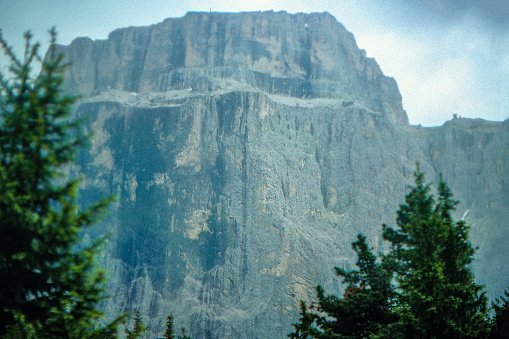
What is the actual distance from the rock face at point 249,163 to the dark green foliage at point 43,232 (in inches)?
2972

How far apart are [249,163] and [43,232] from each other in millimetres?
87963

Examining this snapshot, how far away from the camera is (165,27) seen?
122 meters

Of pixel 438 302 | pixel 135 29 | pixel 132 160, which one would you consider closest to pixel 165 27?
pixel 135 29

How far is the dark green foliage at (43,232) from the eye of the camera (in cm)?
684

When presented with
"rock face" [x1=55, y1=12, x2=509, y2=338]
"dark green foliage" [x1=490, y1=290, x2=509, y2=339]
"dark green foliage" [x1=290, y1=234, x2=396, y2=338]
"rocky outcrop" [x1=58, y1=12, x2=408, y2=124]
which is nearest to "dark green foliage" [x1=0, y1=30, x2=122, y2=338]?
"dark green foliage" [x1=290, y1=234, x2=396, y2=338]

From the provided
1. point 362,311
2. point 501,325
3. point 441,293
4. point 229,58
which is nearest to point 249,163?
point 229,58

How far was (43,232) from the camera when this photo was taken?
6828mm

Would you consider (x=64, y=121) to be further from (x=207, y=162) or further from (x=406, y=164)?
(x=406, y=164)

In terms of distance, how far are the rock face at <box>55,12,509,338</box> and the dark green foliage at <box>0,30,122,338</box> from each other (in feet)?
248

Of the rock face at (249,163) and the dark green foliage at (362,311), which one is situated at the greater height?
the rock face at (249,163)

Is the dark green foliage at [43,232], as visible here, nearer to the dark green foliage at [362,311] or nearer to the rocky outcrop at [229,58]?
the dark green foliage at [362,311]

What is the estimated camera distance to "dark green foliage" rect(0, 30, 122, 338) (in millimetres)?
6836

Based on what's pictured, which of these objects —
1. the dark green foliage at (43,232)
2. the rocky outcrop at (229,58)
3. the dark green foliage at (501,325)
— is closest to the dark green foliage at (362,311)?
the dark green foliage at (501,325)

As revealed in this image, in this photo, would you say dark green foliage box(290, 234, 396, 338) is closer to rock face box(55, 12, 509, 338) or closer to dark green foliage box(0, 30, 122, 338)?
dark green foliage box(0, 30, 122, 338)
